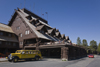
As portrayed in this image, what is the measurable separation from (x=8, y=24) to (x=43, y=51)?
732 inches

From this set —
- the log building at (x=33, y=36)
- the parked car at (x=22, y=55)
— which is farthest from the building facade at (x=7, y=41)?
the parked car at (x=22, y=55)

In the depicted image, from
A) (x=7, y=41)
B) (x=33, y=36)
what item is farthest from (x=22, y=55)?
(x=7, y=41)

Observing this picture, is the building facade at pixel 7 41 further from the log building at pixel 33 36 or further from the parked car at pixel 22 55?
the parked car at pixel 22 55

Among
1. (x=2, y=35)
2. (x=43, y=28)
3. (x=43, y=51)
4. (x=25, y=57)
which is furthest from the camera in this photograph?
(x=43, y=51)

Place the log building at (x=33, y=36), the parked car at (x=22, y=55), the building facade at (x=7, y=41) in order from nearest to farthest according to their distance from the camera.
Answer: the parked car at (x=22, y=55) < the log building at (x=33, y=36) < the building facade at (x=7, y=41)

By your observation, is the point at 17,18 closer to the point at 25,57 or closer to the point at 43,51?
the point at 43,51

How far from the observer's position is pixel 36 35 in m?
30.8

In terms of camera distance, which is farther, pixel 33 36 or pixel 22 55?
pixel 33 36

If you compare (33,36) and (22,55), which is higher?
(33,36)

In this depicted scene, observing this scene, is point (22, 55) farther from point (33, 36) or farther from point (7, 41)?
point (7, 41)

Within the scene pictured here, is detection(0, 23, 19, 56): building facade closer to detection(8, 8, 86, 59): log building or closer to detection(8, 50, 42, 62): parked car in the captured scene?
detection(8, 8, 86, 59): log building

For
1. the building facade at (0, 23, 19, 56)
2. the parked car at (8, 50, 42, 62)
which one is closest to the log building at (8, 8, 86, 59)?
the building facade at (0, 23, 19, 56)

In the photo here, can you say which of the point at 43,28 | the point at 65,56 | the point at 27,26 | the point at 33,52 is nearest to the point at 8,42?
the point at 27,26

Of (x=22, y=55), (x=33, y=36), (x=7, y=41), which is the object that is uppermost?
(x=33, y=36)
